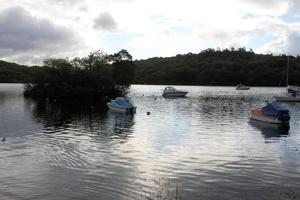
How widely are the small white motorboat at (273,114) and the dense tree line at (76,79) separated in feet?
182

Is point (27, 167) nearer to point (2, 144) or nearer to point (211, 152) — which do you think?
point (2, 144)

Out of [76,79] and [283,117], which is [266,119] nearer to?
[283,117]

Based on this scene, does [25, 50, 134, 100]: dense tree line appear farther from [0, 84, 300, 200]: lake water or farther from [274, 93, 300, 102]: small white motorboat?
[0, 84, 300, 200]: lake water

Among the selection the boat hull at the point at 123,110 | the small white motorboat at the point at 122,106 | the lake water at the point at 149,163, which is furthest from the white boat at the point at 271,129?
the small white motorboat at the point at 122,106

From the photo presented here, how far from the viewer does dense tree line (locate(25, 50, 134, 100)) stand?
103 m

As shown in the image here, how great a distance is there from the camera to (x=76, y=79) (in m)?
104

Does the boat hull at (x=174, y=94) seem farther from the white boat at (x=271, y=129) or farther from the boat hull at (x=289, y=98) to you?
the white boat at (x=271, y=129)

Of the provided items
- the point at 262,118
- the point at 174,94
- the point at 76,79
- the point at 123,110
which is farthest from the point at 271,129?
the point at 174,94

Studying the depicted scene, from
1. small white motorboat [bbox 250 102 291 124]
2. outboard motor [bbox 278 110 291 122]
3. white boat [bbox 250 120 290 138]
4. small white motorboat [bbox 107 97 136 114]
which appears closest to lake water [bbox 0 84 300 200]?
white boat [bbox 250 120 290 138]

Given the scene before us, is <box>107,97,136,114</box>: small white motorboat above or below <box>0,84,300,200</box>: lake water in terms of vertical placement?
above

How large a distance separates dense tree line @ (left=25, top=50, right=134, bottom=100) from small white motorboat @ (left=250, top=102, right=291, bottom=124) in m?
55.6

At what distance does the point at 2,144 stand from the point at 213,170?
18107 millimetres

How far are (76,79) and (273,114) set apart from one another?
6261 cm

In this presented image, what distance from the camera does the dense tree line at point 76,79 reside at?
103 meters
